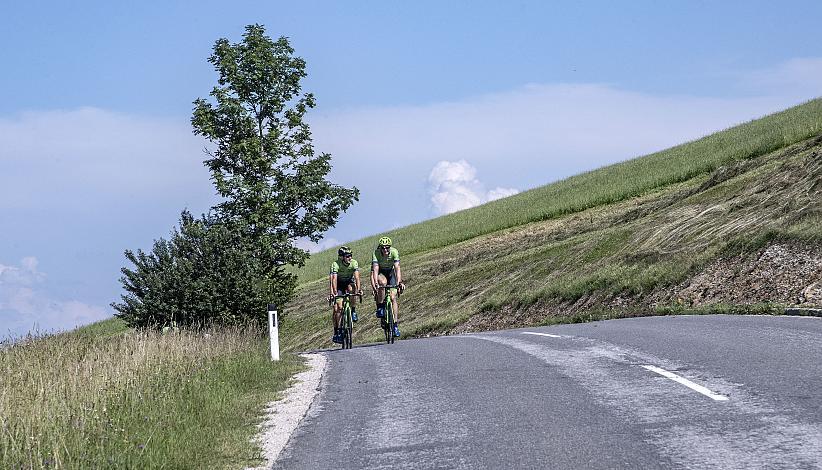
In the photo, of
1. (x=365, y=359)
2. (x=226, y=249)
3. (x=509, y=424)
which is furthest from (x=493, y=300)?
(x=509, y=424)

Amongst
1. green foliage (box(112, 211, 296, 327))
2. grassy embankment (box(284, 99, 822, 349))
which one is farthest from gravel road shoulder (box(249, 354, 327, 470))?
green foliage (box(112, 211, 296, 327))

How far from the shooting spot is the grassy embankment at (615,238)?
2656 cm

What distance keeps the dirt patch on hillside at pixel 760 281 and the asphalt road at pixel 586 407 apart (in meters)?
6.92

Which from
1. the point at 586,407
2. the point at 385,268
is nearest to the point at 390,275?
the point at 385,268

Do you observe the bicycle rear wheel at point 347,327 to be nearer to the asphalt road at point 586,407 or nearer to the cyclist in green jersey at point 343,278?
the cyclist in green jersey at point 343,278

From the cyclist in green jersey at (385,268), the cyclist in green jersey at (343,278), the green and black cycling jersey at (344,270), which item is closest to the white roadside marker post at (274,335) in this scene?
the cyclist in green jersey at (343,278)

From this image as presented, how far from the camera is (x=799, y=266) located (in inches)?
869

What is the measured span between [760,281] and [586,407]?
50.7 ft

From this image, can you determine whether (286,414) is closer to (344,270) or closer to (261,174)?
(344,270)

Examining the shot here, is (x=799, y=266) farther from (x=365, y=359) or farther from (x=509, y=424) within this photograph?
(x=509, y=424)

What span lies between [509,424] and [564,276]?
24.5 metres

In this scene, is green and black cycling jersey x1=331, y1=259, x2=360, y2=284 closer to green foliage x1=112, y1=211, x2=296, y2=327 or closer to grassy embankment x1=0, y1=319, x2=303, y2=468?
grassy embankment x1=0, y1=319, x2=303, y2=468

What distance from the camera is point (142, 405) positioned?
33.9 feet

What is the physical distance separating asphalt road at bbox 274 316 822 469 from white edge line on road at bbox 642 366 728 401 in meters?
0.02
